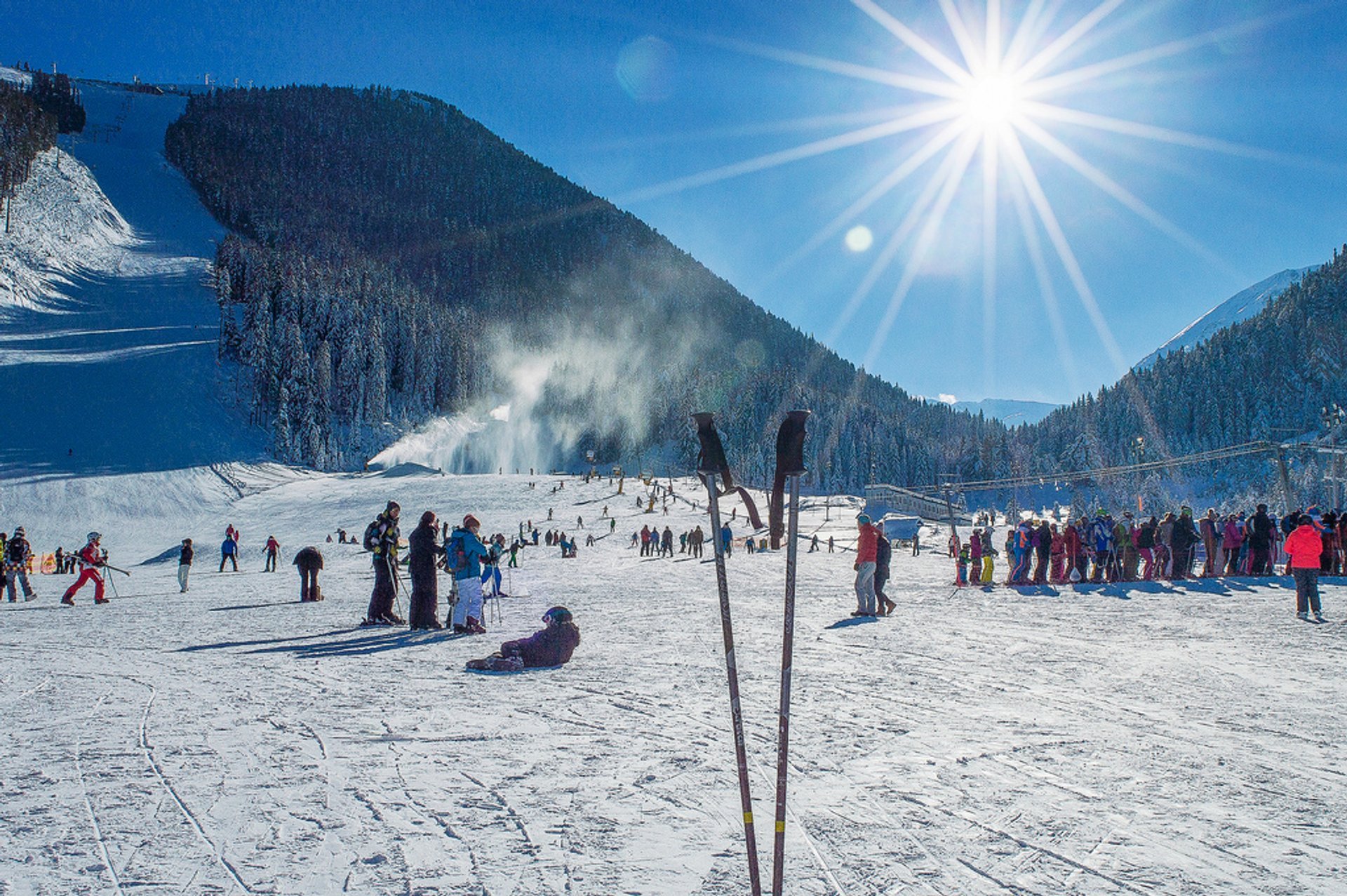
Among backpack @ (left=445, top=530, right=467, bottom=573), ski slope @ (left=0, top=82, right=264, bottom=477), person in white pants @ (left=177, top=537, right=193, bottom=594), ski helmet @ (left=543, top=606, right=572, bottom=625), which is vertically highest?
ski slope @ (left=0, top=82, right=264, bottom=477)

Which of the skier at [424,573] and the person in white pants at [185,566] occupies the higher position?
the skier at [424,573]

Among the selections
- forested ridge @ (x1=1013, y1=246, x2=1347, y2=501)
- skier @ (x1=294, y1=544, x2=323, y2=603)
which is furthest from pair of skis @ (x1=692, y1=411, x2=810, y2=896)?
forested ridge @ (x1=1013, y1=246, x2=1347, y2=501)

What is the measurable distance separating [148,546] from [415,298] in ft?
220

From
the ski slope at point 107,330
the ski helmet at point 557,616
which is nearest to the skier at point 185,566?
the ski helmet at point 557,616

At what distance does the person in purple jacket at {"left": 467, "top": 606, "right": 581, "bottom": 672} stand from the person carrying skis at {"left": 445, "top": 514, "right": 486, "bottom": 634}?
6.84ft

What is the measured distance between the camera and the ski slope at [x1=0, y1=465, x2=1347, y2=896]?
3150 mm

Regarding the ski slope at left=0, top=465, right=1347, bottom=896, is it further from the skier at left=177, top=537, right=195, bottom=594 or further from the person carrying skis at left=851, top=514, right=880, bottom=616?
the skier at left=177, top=537, right=195, bottom=594

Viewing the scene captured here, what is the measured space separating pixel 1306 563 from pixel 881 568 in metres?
6.14

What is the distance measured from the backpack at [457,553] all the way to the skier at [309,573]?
624cm

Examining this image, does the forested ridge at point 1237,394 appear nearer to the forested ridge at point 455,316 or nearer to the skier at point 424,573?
the forested ridge at point 455,316

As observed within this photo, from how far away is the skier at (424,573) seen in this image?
32.7 feet

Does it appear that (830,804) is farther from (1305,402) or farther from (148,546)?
(1305,402)

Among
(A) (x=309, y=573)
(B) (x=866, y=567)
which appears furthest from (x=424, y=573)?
(B) (x=866, y=567)

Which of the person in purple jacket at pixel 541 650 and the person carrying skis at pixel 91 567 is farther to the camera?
the person carrying skis at pixel 91 567
